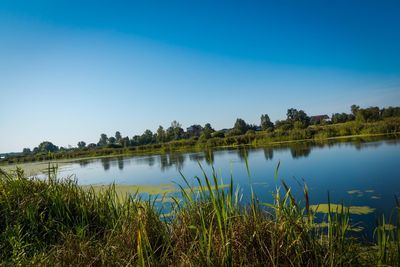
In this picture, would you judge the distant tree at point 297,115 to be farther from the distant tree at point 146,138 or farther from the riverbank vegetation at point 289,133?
the distant tree at point 146,138

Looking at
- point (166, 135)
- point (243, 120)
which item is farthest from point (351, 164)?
point (166, 135)

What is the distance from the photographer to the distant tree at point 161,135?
75312 mm

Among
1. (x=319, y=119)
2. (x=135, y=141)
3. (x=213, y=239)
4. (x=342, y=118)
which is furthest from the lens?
(x=319, y=119)

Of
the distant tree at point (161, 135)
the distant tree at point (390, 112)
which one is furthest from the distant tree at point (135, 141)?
the distant tree at point (390, 112)

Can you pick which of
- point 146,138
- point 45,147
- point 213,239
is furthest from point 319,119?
point 213,239

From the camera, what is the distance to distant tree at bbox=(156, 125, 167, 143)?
75312 millimetres

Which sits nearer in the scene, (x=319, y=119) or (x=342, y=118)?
(x=342, y=118)

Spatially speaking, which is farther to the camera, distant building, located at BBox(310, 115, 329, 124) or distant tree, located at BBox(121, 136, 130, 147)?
distant tree, located at BBox(121, 136, 130, 147)

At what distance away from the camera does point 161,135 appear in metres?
78.2

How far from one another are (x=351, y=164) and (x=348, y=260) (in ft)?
40.4

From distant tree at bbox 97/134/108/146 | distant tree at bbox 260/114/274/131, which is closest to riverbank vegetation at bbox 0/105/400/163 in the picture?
distant tree at bbox 260/114/274/131

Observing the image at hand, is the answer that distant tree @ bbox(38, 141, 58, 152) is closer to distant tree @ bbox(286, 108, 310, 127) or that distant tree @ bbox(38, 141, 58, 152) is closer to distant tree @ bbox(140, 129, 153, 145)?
distant tree @ bbox(140, 129, 153, 145)

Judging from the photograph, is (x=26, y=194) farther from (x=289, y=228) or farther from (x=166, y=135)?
(x=166, y=135)

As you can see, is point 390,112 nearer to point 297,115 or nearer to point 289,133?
point 289,133
